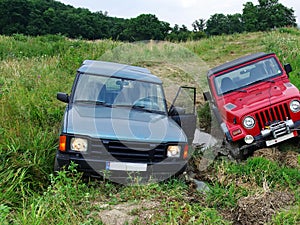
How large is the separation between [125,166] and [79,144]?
0.62 metres

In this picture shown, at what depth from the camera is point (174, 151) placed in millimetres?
4359

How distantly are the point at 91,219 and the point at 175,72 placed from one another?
35.5 feet

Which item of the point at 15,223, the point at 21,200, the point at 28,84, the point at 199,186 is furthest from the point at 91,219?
the point at 28,84

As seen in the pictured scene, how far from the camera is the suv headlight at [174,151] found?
4344 millimetres

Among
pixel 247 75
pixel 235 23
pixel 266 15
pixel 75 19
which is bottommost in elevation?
pixel 247 75

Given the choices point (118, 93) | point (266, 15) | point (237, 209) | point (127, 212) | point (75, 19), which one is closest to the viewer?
point (127, 212)

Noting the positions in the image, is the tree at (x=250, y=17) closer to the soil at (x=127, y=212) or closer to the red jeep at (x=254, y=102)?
the red jeep at (x=254, y=102)

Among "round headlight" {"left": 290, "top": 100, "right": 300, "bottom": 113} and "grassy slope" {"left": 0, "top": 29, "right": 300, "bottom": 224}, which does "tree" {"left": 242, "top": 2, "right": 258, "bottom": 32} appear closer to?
"round headlight" {"left": 290, "top": 100, "right": 300, "bottom": 113}

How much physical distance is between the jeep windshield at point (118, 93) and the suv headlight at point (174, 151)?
96 cm

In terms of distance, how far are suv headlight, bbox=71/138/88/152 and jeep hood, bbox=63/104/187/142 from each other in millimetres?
85

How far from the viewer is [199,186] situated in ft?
15.7

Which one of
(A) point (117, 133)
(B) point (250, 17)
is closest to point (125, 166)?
(A) point (117, 133)

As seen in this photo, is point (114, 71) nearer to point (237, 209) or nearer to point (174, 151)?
point (174, 151)

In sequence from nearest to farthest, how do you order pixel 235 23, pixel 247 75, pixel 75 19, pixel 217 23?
pixel 247 75 < pixel 75 19 < pixel 235 23 < pixel 217 23
